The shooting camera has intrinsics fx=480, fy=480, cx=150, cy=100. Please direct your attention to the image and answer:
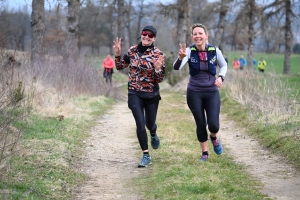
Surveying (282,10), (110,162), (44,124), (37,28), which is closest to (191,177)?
Result: (110,162)

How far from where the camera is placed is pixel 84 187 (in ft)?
19.0

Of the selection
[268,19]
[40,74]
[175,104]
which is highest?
[268,19]

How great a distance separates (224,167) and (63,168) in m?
2.19

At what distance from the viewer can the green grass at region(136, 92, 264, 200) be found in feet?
17.3

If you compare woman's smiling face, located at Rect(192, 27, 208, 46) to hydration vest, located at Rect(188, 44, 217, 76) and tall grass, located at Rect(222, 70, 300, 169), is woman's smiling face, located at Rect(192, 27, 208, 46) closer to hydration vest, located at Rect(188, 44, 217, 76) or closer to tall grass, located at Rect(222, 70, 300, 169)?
hydration vest, located at Rect(188, 44, 217, 76)

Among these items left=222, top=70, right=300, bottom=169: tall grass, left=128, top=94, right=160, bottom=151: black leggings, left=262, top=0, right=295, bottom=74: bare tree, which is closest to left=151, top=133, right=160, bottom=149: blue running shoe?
left=128, top=94, right=160, bottom=151: black leggings

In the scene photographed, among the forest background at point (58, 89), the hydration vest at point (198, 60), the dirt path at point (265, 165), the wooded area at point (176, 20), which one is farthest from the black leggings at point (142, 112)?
the wooded area at point (176, 20)

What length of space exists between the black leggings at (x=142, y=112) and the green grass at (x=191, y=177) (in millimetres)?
498

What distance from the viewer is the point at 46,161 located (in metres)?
6.50

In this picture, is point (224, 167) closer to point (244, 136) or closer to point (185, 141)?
point (185, 141)

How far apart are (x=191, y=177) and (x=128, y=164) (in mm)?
1509

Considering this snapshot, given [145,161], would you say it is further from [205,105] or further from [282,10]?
[282,10]

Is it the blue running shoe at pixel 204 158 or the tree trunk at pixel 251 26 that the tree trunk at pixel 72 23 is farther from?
the blue running shoe at pixel 204 158

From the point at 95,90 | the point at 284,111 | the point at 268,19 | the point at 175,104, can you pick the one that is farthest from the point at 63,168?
the point at 268,19
